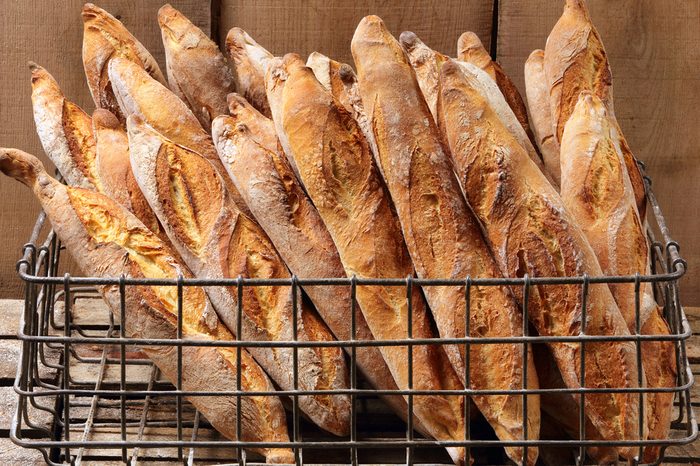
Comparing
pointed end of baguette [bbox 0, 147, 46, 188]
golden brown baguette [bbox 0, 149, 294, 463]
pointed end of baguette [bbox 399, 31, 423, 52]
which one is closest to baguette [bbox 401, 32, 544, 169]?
pointed end of baguette [bbox 399, 31, 423, 52]

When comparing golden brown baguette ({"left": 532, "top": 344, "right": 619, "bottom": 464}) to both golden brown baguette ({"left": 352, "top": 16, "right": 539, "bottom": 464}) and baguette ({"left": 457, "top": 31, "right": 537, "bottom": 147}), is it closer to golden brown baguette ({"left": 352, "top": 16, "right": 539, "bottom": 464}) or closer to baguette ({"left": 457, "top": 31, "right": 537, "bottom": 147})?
golden brown baguette ({"left": 352, "top": 16, "right": 539, "bottom": 464})

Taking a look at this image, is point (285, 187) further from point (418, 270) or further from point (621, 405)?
point (621, 405)

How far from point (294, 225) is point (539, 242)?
29 cm

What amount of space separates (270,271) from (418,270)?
0.59 ft

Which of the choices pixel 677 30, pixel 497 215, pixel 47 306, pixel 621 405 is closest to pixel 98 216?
pixel 47 306

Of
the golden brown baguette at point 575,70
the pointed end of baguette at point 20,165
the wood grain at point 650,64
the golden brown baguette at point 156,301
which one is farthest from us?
the wood grain at point 650,64

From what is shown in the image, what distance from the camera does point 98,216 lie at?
48.3 inches

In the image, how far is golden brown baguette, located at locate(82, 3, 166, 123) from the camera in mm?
1515

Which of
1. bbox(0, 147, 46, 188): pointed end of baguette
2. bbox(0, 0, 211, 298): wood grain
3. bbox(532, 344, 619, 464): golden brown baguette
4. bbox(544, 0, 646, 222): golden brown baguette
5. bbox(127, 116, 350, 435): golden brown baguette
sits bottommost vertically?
bbox(532, 344, 619, 464): golden brown baguette

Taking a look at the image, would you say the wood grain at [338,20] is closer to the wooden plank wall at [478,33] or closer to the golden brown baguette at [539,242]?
the wooden plank wall at [478,33]

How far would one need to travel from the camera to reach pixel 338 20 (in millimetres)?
1742

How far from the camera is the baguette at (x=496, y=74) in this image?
1499mm

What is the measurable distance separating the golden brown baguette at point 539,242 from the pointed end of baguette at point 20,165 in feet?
1.66

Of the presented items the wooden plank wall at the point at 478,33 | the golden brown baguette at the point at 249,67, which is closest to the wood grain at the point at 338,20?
the wooden plank wall at the point at 478,33
